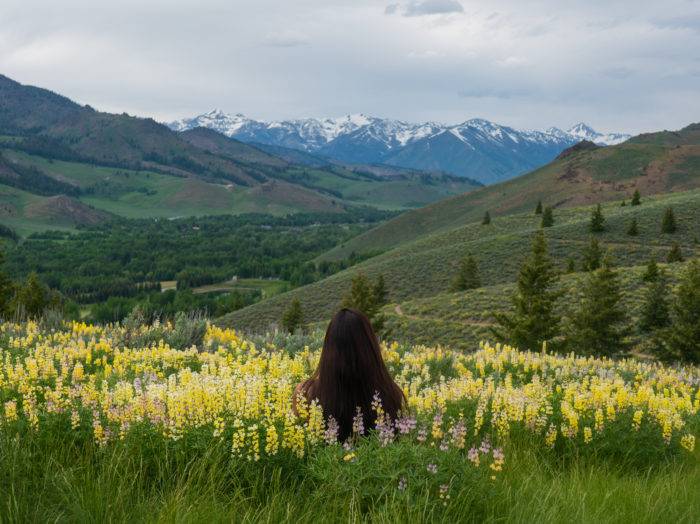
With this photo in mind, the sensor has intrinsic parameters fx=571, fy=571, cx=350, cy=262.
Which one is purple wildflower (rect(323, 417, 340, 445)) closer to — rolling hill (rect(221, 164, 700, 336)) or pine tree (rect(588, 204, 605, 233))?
rolling hill (rect(221, 164, 700, 336))

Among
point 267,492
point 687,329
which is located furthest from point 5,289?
point 267,492

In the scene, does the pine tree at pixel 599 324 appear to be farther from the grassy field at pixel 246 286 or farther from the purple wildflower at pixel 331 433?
the grassy field at pixel 246 286

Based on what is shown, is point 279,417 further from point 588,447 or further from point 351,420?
point 588,447

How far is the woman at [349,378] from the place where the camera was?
14.6 feet

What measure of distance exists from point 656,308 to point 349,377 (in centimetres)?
2965

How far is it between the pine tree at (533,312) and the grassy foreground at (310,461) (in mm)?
24316

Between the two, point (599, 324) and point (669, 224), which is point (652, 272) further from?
point (669, 224)

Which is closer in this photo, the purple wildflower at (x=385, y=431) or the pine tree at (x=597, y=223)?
the purple wildflower at (x=385, y=431)

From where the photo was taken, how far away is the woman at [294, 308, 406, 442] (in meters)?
4.46

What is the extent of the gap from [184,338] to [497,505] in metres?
7.35

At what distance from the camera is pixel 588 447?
500 centimetres

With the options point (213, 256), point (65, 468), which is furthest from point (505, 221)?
point (213, 256)

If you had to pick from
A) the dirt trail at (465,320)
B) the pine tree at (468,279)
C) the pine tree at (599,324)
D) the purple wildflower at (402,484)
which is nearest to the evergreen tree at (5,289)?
the dirt trail at (465,320)

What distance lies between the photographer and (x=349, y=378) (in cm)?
448
